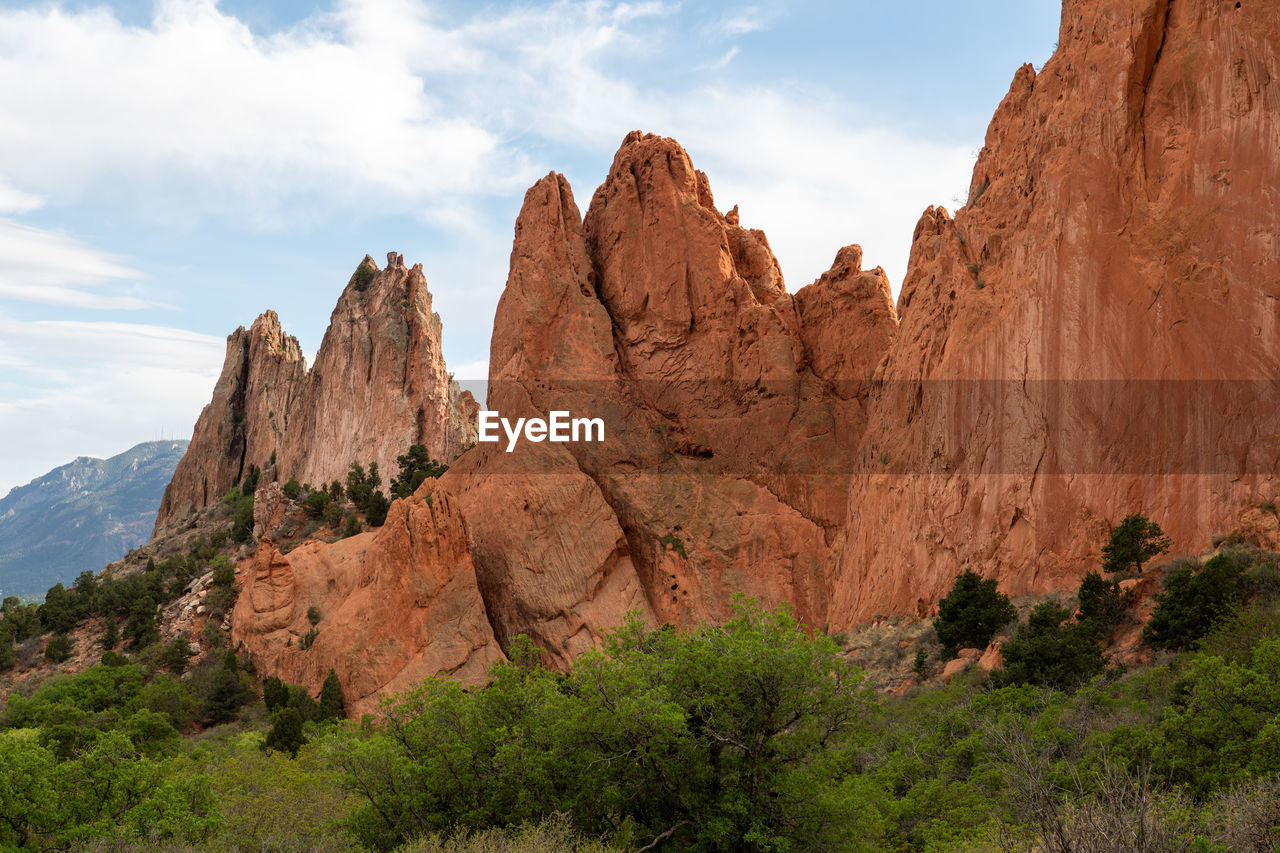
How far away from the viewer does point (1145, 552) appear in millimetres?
27922

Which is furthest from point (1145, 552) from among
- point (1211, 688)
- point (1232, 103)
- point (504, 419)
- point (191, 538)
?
point (191, 538)

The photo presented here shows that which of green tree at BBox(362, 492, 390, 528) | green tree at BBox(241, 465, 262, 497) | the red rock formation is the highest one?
the red rock formation

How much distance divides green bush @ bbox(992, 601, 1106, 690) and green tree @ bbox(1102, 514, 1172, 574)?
217 centimetres

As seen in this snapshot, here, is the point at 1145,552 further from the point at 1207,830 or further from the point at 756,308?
the point at 756,308

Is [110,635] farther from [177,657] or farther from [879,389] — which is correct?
[879,389]

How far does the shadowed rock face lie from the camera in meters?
29.6

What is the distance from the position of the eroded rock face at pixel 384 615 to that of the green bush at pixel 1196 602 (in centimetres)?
2974

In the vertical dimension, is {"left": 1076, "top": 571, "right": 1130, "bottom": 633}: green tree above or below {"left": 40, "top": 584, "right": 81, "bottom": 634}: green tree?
above

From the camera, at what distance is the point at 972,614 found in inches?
1236

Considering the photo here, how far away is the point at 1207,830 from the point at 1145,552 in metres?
15.2

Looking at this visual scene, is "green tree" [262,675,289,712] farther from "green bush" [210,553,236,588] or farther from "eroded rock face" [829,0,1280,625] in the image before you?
"eroded rock face" [829,0,1280,625]

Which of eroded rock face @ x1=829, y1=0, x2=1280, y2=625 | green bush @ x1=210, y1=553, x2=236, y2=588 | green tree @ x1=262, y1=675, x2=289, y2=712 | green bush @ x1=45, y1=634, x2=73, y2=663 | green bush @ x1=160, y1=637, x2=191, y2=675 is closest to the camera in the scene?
eroded rock face @ x1=829, y1=0, x2=1280, y2=625

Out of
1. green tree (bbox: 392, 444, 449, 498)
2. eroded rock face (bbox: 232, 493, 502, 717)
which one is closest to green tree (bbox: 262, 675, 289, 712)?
eroded rock face (bbox: 232, 493, 502, 717)

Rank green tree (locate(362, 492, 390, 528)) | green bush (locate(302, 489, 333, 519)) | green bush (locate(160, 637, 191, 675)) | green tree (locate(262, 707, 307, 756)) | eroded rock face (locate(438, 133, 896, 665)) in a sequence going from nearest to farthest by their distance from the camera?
1. green tree (locate(262, 707, 307, 756))
2. green bush (locate(160, 637, 191, 675))
3. eroded rock face (locate(438, 133, 896, 665))
4. green tree (locate(362, 492, 390, 528))
5. green bush (locate(302, 489, 333, 519))
